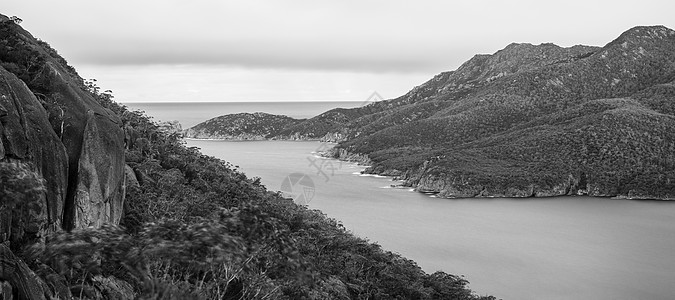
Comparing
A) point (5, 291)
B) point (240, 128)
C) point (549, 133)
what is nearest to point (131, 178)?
point (5, 291)

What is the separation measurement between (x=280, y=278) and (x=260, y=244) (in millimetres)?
1223

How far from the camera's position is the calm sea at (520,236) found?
34.7m

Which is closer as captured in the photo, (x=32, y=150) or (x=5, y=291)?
(x=5, y=291)

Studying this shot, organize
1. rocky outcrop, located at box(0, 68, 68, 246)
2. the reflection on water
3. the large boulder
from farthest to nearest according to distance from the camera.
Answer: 1. the reflection on water
2. the large boulder
3. rocky outcrop, located at box(0, 68, 68, 246)

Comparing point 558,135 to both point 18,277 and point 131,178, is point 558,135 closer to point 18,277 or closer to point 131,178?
point 131,178

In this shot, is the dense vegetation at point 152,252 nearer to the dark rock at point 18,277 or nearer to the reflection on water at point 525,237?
the dark rock at point 18,277

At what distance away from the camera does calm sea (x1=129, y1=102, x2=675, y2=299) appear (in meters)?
34.7

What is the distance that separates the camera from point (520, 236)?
1845 inches

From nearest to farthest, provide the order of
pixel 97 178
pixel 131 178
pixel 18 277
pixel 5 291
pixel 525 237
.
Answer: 1. pixel 5 291
2. pixel 18 277
3. pixel 97 178
4. pixel 131 178
5. pixel 525 237

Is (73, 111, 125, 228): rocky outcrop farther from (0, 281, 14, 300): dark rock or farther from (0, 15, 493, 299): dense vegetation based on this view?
(0, 281, 14, 300): dark rock

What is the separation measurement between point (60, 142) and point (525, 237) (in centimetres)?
4307

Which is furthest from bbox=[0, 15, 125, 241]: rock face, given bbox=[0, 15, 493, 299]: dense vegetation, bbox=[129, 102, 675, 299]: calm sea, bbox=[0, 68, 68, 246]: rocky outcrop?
bbox=[129, 102, 675, 299]: calm sea

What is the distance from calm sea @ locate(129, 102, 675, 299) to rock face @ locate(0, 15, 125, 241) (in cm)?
2662

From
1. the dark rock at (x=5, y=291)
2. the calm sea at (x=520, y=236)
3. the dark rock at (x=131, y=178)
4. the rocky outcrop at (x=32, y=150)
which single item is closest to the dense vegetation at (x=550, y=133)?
the calm sea at (x=520, y=236)
